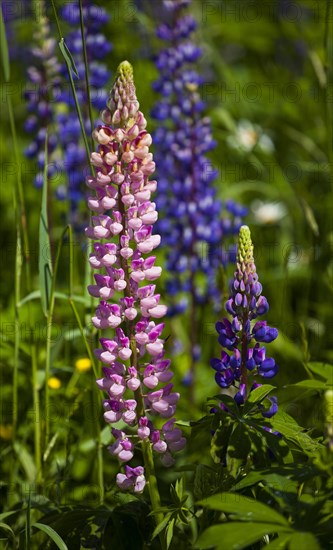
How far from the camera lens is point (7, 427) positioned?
2857 millimetres

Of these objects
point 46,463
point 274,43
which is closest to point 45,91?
point 46,463

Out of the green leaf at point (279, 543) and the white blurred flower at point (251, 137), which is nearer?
the green leaf at point (279, 543)

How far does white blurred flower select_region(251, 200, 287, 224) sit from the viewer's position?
179 inches

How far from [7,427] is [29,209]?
189cm

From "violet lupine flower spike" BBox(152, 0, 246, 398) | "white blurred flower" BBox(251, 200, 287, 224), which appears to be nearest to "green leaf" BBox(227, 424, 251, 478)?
"violet lupine flower spike" BBox(152, 0, 246, 398)

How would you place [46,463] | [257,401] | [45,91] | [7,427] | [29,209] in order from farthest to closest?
[29,209] < [45,91] < [7,427] < [46,463] < [257,401]

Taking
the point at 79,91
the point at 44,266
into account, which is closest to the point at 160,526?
the point at 44,266

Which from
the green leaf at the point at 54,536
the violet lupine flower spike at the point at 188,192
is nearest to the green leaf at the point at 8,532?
the green leaf at the point at 54,536

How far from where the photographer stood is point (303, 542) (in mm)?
1445

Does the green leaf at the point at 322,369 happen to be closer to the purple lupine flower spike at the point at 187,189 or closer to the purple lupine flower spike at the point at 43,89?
the purple lupine flower spike at the point at 187,189

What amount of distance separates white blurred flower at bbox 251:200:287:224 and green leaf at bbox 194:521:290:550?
10.3 feet

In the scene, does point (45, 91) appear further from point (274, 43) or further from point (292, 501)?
point (274, 43)

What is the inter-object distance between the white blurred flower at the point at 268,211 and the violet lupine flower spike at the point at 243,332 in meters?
2.62

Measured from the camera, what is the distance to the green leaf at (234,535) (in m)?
1.42
